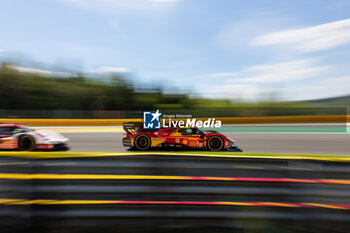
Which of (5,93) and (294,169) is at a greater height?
(5,93)

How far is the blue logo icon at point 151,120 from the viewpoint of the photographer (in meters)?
7.73

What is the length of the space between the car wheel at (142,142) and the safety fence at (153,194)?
5.18m

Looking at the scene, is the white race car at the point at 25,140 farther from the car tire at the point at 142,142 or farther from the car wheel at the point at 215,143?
the car wheel at the point at 215,143

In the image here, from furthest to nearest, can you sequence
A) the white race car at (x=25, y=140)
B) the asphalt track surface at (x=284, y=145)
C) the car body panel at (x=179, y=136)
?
1. the asphalt track surface at (x=284, y=145)
2. the car body panel at (x=179, y=136)
3. the white race car at (x=25, y=140)

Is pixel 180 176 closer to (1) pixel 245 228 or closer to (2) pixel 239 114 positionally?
(1) pixel 245 228

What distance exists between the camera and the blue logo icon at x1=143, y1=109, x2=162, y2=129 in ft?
25.4

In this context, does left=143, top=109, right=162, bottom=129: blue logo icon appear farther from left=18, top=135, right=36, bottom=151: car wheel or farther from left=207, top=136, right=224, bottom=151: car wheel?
left=18, top=135, right=36, bottom=151: car wheel

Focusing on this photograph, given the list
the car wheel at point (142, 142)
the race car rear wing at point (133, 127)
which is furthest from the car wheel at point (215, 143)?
the race car rear wing at point (133, 127)

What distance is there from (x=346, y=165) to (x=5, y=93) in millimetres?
36107

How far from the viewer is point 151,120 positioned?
8.38 m

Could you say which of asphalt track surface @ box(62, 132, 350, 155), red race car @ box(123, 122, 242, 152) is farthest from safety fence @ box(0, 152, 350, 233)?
asphalt track surface @ box(62, 132, 350, 155)

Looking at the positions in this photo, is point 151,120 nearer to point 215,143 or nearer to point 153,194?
point 215,143

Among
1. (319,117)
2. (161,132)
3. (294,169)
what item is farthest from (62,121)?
(319,117)

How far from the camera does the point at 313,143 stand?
9781 millimetres
